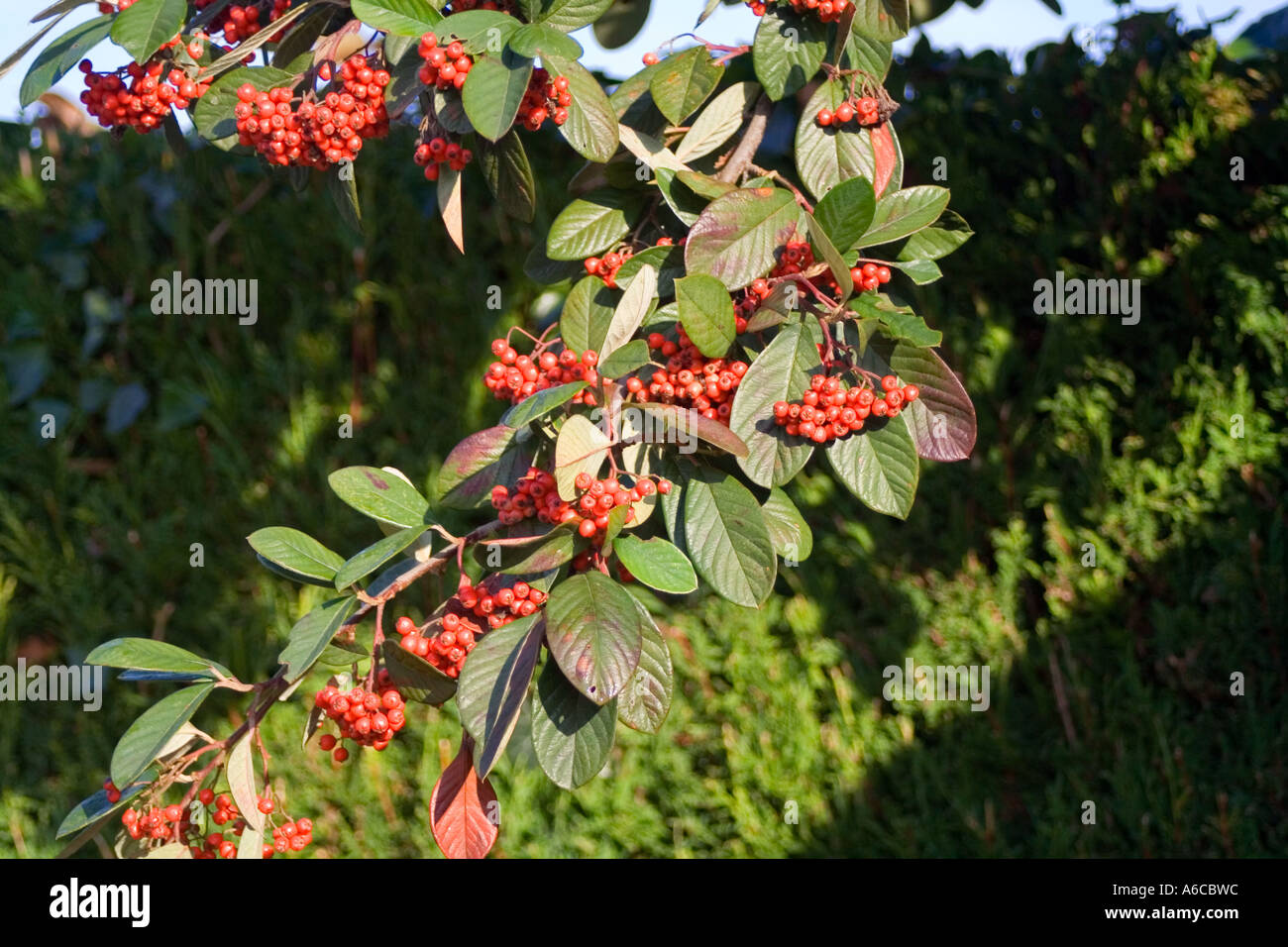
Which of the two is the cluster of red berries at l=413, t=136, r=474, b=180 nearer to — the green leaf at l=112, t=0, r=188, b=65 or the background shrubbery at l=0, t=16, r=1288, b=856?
the green leaf at l=112, t=0, r=188, b=65

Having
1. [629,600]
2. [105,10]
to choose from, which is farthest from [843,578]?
[105,10]

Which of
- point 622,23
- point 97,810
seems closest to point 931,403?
point 97,810

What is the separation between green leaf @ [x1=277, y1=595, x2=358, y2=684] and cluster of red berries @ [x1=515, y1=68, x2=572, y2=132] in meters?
0.68

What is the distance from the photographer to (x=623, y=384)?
139cm

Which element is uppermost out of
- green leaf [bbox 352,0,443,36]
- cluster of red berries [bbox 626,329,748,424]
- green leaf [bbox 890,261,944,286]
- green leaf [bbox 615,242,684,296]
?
green leaf [bbox 352,0,443,36]

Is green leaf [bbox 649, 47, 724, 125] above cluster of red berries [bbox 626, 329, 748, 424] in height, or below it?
above

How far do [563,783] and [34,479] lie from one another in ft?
9.31

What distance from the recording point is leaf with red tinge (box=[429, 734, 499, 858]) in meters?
1.33

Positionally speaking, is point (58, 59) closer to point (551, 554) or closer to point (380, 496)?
point (380, 496)

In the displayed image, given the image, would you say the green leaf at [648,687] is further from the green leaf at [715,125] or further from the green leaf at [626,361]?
the green leaf at [715,125]

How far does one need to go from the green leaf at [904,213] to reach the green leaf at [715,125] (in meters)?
0.30

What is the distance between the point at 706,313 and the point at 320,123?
577 mm

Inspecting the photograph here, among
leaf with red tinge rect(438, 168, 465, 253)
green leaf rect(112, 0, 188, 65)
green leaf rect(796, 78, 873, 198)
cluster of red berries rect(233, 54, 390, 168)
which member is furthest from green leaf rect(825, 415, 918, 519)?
green leaf rect(112, 0, 188, 65)

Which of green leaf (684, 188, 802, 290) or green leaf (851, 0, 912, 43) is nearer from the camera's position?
green leaf (684, 188, 802, 290)
